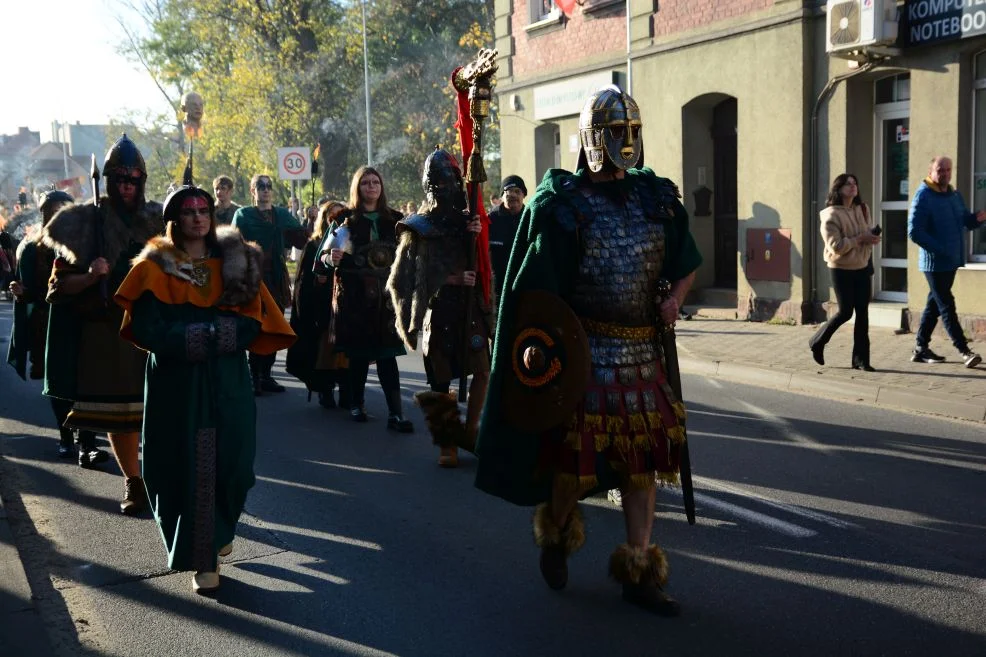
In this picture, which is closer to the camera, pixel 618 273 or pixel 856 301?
pixel 618 273

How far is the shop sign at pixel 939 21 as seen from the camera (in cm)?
1195

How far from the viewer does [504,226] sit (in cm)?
973

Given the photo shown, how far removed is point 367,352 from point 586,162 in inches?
173

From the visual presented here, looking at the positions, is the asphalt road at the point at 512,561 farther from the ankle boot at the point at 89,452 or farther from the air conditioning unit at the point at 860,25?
the air conditioning unit at the point at 860,25

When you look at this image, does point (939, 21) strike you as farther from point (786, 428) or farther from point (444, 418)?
point (444, 418)

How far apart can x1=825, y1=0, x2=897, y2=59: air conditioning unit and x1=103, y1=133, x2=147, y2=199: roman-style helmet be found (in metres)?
8.93

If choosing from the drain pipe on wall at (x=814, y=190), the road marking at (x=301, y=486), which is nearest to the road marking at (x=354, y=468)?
the road marking at (x=301, y=486)

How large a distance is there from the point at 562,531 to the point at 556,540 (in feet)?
0.14

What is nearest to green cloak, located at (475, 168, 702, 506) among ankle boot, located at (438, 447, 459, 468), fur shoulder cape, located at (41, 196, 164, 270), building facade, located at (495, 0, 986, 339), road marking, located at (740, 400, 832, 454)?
ankle boot, located at (438, 447, 459, 468)

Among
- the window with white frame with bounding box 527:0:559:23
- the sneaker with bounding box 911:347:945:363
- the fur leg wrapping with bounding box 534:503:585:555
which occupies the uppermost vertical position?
the window with white frame with bounding box 527:0:559:23

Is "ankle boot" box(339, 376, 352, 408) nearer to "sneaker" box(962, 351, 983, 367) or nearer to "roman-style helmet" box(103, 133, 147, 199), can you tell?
"roman-style helmet" box(103, 133, 147, 199)

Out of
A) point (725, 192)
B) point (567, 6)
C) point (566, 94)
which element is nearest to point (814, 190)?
point (725, 192)

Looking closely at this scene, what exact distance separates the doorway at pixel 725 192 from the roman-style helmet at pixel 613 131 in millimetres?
12491

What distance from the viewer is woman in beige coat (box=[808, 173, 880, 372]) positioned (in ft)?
33.4
